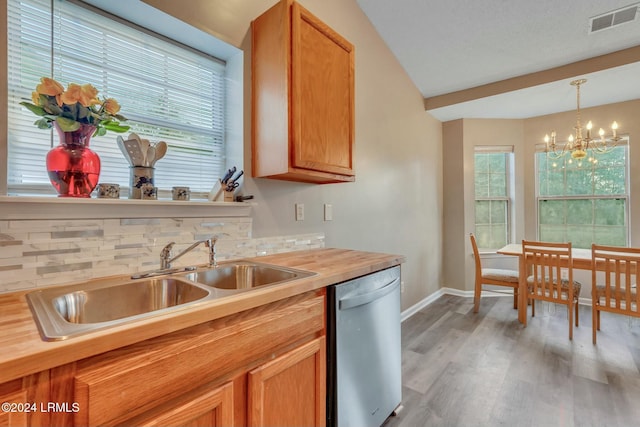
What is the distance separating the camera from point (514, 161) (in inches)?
163

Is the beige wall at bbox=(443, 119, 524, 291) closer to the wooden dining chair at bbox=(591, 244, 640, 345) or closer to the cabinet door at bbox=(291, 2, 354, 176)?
the wooden dining chair at bbox=(591, 244, 640, 345)

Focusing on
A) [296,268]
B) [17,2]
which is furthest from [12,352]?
[17,2]

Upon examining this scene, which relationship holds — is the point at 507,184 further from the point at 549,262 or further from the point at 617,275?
the point at 617,275

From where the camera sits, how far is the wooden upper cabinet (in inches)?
62.6

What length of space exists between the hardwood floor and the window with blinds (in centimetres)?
191

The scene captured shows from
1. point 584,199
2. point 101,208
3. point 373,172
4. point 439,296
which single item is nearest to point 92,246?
point 101,208

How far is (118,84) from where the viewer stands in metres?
1.45

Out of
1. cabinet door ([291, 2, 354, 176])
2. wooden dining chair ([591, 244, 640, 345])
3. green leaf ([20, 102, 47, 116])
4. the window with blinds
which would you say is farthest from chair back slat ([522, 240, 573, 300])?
green leaf ([20, 102, 47, 116])

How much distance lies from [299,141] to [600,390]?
2485 millimetres

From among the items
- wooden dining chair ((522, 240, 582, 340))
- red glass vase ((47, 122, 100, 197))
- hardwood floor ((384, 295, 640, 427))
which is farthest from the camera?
wooden dining chair ((522, 240, 582, 340))

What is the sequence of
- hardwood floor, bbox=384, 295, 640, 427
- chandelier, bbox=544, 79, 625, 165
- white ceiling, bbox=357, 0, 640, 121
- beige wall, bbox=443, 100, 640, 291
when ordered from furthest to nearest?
beige wall, bbox=443, 100, 640, 291
chandelier, bbox=544, 79, 625, 165
white ceiling, bbox=357, 0, 640, 121
hardwood floor, bbox=384, 295, 640, 427

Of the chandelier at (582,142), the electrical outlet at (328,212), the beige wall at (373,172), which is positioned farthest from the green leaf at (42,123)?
the chandelier at (582,142)

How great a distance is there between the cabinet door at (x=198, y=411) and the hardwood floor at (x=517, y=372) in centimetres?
118

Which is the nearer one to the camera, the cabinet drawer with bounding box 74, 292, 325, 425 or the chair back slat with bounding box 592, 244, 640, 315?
the cabinet drawer with bounding box 74, 292, 325, 425
